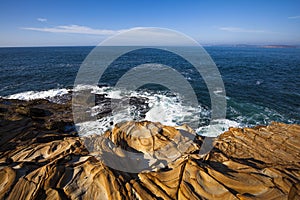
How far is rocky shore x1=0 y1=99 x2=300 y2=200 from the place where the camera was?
16.3 feet

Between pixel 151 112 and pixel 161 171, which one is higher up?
pixel 161 171

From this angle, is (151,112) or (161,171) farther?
(151,112)

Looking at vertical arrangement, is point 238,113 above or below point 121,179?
below

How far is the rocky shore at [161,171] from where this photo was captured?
495cm

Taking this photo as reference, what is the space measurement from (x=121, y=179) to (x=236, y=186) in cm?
370

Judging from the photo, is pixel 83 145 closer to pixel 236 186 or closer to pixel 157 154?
pixel 157 154

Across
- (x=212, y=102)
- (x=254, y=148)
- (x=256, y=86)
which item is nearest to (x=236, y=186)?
(x=254, y=148)

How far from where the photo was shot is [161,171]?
19.9 ft

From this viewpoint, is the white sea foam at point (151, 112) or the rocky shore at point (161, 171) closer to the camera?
the rocky shore at point (161, 171)

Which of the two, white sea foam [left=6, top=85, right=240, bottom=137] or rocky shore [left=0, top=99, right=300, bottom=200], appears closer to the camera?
rocky shore [left=0, top=99, right=300, bottom=200]

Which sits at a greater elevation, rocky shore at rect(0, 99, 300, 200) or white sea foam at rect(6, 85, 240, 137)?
rocky shore at rect(0, 99, 300, 200)

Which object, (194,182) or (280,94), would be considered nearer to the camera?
(194,182)

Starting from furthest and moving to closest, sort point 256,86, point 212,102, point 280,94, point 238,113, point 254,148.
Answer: point 256,86, point 280,94, point 212,102, point 238,113, point 254,148

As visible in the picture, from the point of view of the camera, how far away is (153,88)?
2867 centimetres
